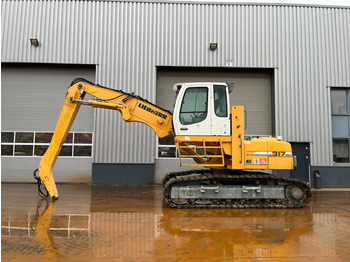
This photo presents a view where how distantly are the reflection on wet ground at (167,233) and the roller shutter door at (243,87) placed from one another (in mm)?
6646

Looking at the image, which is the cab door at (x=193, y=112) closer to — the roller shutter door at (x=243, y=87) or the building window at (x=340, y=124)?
the roller shutter door at (x=243, y=87)

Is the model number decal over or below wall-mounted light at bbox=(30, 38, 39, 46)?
below

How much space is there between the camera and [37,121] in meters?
13.6

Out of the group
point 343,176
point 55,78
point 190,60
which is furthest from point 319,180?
point 55,78

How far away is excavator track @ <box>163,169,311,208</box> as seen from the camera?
7273 mm

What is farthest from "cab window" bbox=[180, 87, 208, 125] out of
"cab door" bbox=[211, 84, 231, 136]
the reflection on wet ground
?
the reflection on wet ground

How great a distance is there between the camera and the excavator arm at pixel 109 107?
7984mm

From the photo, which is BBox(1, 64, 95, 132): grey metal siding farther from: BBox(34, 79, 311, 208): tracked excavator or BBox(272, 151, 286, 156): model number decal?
BBox(272, 151, 286, 156): model number decal

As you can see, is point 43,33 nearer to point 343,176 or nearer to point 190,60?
point 190,60

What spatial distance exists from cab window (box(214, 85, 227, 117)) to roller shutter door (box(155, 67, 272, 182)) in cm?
646

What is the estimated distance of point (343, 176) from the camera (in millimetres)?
13102

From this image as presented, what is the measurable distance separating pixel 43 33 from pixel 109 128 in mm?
6028

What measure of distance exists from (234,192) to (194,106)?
265 centimetres

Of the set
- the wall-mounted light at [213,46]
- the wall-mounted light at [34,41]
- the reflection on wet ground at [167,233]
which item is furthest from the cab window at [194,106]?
the wall-mounted light at [34,41]
